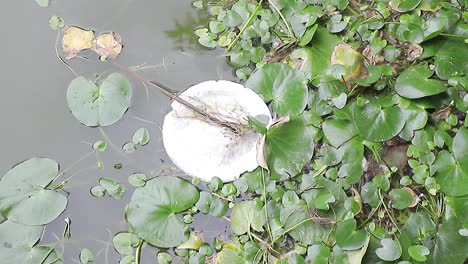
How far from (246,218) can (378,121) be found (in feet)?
1.73

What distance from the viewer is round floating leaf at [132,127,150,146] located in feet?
6.18

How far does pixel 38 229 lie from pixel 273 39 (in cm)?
102

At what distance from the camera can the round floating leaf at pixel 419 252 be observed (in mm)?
1599

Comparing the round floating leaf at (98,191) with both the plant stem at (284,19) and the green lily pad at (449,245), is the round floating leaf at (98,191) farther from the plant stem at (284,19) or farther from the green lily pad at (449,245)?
the green lily pad at (449,245)

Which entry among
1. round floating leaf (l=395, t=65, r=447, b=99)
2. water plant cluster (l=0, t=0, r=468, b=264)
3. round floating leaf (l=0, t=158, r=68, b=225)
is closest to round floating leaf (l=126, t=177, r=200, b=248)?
water plant cluster (l=0, t=0, r=468, b=264)

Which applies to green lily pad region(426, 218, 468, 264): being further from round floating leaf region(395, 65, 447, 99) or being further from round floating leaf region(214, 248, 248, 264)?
round floating leaf region(214, 248, 248, 264)

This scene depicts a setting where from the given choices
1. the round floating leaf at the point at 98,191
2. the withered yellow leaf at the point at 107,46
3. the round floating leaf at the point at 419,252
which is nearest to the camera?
the round floating leaf at the point at 419,252

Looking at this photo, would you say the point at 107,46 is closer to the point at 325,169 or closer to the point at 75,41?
the point at 75,41

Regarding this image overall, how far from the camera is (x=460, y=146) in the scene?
1.71 m

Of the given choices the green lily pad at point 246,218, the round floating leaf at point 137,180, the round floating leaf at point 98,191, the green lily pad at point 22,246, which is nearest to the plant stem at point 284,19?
the green lily pad at point 246,218

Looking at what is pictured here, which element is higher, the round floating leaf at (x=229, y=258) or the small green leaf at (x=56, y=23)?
the small green leaf at (x=56, y=23)

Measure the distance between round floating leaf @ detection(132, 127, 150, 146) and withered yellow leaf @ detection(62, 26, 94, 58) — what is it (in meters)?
0.37

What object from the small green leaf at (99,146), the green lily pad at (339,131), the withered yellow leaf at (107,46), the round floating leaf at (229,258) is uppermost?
the withered yellow leaf at (107,46)

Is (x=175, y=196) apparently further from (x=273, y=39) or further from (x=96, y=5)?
(x=96, y=5)
